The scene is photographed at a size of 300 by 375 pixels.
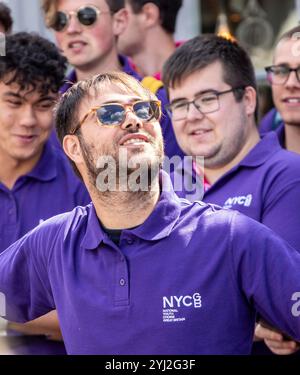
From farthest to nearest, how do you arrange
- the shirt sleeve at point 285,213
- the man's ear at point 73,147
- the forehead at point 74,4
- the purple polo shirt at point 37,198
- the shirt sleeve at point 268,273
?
the forehead at point 74,4, the purple polo shirt at point 37,198, the shirt sleeve at point 285,213, the man's ear at point 73,147, the shirt sleeve at point 268,273

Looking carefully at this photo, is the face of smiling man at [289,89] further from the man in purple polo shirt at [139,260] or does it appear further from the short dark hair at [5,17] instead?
the short dark hair at [5,17]

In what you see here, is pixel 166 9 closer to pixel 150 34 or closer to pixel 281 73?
pixel 150 34

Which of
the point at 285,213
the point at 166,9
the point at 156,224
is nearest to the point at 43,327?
the point at 156,224

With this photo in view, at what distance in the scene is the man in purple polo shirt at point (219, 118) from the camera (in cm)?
375

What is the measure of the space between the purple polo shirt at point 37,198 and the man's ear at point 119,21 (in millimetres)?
953

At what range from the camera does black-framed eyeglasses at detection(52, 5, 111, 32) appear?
460 centimetres

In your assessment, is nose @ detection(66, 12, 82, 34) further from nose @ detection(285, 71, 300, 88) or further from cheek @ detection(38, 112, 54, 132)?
nose @ detection(285, 71, 300, 88)

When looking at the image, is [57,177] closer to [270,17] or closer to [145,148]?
[145,148]

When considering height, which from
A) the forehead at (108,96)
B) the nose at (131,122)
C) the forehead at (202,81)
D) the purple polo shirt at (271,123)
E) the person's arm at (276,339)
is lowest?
the person's arm at (276,339)

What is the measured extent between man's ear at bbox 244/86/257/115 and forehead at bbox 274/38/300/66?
9.2 inches

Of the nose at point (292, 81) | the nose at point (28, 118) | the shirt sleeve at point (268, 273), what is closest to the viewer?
the shirt sleeve at point (268, 273)

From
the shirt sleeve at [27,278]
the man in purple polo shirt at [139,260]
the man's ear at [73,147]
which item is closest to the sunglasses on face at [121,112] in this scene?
the man in purple polo shirt at [139,260]
